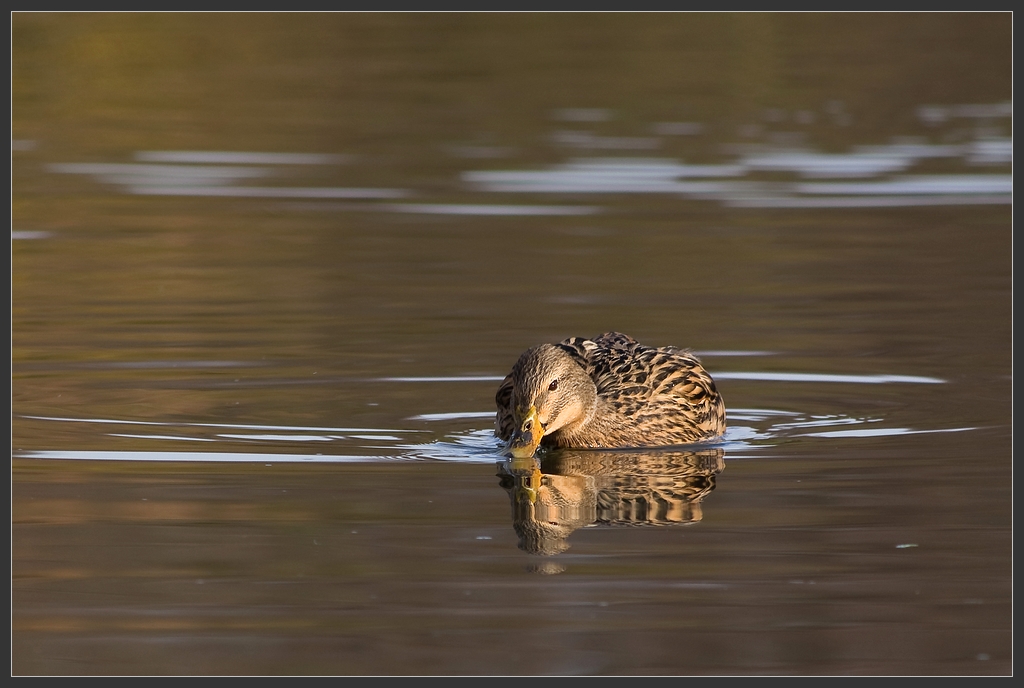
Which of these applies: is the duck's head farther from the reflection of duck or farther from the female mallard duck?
the reflection of duck

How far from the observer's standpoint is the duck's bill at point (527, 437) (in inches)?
407

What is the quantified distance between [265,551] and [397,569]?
0.65m

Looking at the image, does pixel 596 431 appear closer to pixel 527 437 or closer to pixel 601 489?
pixel 527 437

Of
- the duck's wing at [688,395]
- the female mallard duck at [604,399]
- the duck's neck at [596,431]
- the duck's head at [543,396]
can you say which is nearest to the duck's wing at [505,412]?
the female mallard duck at [604,399]

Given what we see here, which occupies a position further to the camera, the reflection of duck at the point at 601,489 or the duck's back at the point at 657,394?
the duck's back at the point at 657,394

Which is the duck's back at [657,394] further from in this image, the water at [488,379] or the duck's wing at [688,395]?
the water at [488,379]

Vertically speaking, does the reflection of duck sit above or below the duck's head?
below

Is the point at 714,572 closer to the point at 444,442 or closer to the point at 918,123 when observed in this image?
the point at 444,442

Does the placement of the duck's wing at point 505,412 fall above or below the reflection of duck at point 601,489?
above

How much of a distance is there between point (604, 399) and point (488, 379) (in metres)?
1.50

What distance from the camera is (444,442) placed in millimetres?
10930

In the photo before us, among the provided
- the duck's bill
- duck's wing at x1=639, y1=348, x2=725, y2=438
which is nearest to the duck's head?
the duck's bill

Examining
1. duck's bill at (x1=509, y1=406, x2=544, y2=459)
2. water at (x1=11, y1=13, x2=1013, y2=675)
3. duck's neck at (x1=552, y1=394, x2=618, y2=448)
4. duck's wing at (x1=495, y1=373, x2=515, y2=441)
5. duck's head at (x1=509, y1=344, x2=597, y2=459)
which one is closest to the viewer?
water at (x1=11, y1=13, x2=1013, y2=675)

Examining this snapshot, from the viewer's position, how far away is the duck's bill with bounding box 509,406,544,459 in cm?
1034
